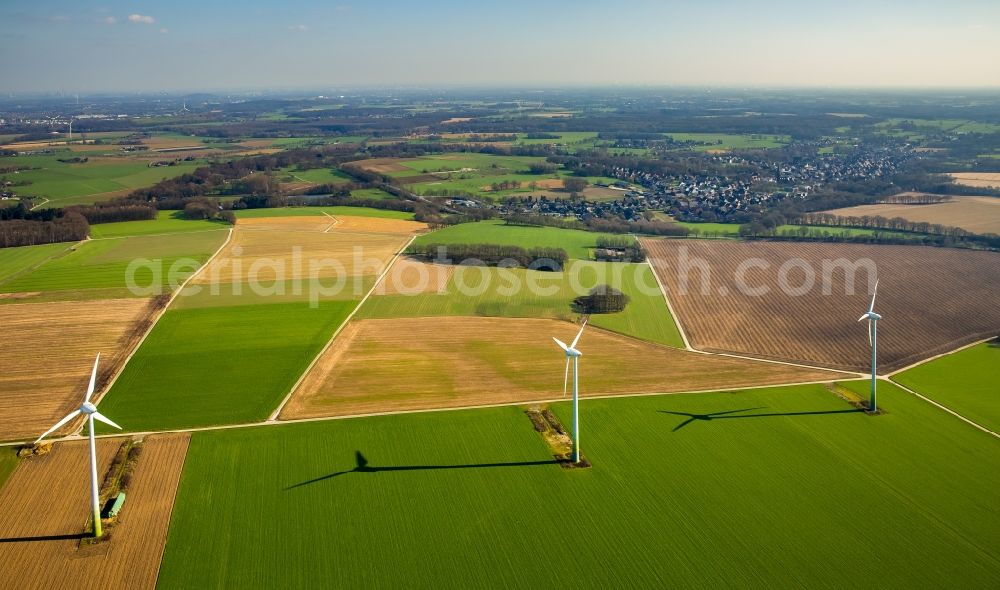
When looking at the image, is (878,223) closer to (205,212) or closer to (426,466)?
(426,466)

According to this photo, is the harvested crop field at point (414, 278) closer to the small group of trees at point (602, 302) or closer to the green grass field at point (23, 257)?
the small group of trees at point (602, 302)

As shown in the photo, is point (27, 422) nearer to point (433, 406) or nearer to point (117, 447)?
point (117, 447)

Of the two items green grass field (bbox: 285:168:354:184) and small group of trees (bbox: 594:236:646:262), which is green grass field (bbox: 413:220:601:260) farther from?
green grass field (bbox: 285:168:354:184)

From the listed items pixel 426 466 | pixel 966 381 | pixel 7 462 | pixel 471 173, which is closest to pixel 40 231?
pixel 7 462

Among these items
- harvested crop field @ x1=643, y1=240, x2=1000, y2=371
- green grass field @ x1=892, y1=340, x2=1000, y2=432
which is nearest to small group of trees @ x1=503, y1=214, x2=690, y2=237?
harvested crop field @ x1=643, y1=240, x2=1000, y2=371

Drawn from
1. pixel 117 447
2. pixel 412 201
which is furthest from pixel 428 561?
pixel 412 201
